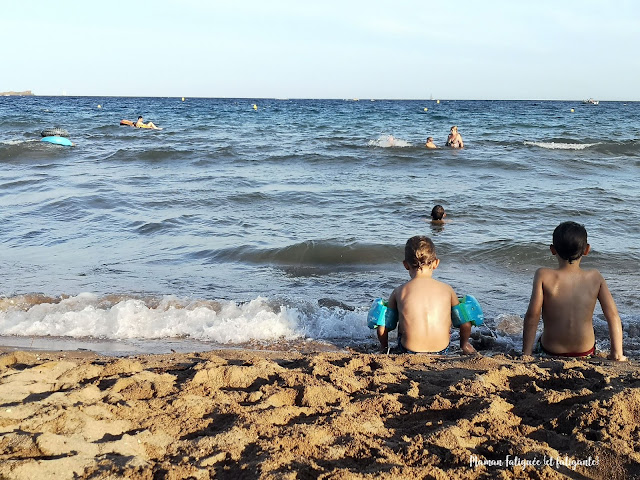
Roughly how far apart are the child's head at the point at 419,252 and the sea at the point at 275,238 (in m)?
1.01

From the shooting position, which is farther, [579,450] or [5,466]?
[579,450]

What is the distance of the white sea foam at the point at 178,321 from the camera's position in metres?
5.02

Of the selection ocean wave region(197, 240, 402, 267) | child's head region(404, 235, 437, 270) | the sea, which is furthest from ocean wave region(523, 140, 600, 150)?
child's head region(404, 235, 437, 270)

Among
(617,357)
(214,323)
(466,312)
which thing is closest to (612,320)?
(617,357)

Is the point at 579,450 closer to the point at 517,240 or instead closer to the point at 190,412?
the point at 190,412

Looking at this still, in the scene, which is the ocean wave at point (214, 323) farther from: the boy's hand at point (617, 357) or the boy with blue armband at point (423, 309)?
the boy's hand at point (617, 357)

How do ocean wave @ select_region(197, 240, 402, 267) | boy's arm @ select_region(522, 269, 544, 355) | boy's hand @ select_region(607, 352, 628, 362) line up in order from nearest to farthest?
boy's hand @ select_region(607, 352, 628, 362), boy's arm @ select_region(522, 269, 544, 355), ocean wave @ select_region(197, 240, 402, 267)

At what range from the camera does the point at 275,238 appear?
27.9 ft

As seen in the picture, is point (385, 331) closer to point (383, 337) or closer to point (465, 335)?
point (383, 337)

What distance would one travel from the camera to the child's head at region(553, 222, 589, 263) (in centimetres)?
383

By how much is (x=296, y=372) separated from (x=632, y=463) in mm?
1592

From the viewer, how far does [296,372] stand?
3182 millimetres

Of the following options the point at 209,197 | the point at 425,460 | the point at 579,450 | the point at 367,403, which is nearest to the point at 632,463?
the point at 579,450

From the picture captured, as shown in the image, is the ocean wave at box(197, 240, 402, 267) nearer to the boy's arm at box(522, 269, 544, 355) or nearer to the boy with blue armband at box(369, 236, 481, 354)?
the boy with blue armband at box(369, 236, 481, 354)
